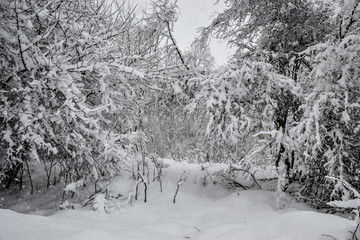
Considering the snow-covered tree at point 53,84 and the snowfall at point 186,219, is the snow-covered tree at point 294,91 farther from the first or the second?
the snow-covered tree at point 53,84

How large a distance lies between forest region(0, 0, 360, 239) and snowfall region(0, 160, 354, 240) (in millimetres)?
331

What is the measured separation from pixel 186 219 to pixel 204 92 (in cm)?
196

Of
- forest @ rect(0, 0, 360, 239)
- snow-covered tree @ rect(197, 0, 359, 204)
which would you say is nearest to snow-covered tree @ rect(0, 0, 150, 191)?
forest @ rect(0, 0, 360, 239)

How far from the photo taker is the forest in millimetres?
3938

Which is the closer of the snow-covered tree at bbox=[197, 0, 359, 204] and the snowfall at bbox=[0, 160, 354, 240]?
the snowfall at bbox=[0, 160, 354, 240]

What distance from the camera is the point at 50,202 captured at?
202 inches

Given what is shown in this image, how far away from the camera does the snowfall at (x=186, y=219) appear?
2887mm

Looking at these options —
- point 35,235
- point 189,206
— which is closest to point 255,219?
point 189,206

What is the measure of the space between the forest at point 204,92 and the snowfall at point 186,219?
1.09 feet

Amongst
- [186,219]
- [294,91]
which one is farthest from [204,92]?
[186,219]

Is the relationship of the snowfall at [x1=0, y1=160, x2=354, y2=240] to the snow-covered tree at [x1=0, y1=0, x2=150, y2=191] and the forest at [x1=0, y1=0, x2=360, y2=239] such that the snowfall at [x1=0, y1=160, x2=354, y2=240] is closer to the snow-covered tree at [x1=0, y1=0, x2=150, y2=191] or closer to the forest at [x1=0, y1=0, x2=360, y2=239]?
the forest at [x1=0, y1=0, x2=360, y2=239]

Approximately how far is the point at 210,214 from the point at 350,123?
7.81 feet

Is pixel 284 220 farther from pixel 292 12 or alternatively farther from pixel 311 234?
pixel 292 12

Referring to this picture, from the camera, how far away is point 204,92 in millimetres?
4762
